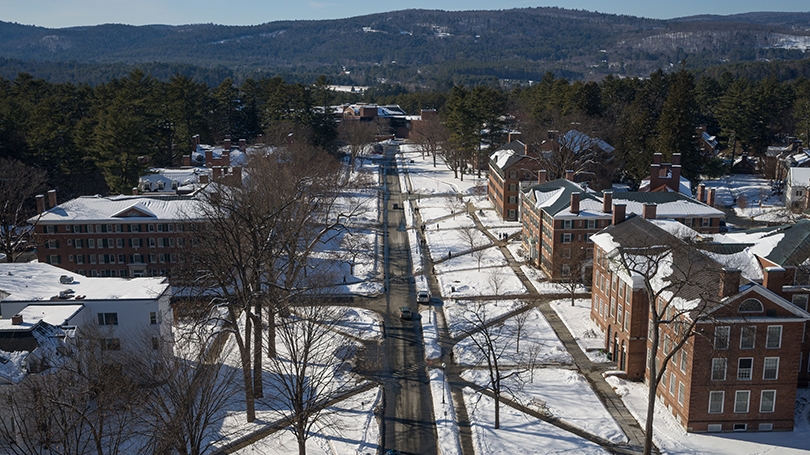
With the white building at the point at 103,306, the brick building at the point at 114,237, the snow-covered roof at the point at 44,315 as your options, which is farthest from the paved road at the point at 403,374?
the brick building at the point at 114,237

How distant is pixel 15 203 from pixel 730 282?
202 feet

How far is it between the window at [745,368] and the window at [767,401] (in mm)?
1172

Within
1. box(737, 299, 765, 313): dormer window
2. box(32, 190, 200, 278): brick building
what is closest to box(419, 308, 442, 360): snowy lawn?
box(737, 299, 765, 313): dormer window

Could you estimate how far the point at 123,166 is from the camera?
255ft

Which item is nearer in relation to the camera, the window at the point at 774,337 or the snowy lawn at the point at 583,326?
the window at the point at 774,337

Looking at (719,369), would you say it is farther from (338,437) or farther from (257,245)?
(257,245)

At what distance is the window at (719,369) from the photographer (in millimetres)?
34375

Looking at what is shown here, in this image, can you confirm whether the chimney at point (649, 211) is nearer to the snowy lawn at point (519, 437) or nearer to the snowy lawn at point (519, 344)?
the snowy lawn at point (519, 344)

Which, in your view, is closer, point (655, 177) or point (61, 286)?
point (61, 286)

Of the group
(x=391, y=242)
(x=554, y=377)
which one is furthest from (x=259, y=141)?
(x=554, y=377)

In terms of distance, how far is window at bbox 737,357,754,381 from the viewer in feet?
113

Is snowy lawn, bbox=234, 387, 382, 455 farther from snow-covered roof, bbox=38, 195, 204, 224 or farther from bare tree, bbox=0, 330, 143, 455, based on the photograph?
snow-covered roof, bbox=38, 195, 204, 224

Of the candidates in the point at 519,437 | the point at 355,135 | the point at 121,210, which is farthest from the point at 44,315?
the point at 355,135

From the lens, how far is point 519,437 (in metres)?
34.8
